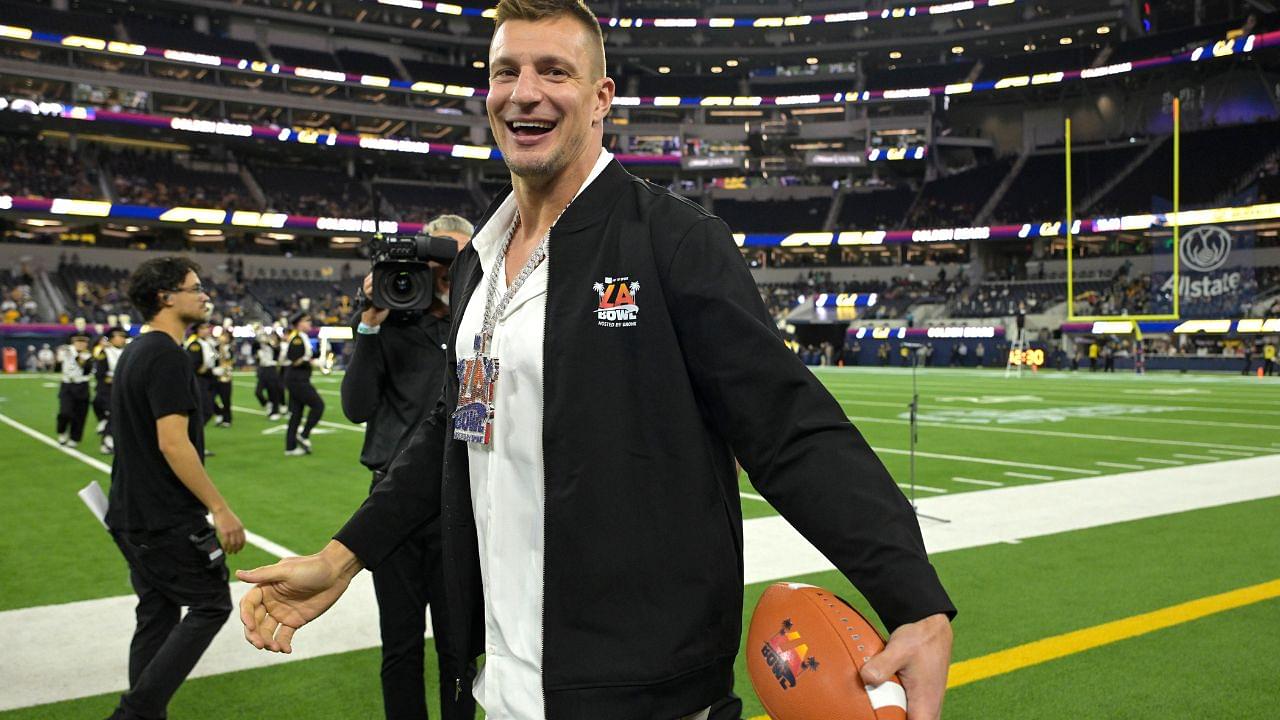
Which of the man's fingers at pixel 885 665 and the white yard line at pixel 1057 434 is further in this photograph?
the white yard line at pixel 1057 434

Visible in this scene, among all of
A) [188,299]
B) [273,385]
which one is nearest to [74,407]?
[273,385]

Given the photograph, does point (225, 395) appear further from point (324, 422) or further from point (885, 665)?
point (885, 665)

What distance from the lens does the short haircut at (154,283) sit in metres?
4.36

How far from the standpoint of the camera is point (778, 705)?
179 centimetres

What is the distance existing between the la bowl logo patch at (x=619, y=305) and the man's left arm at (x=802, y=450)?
0.22ft

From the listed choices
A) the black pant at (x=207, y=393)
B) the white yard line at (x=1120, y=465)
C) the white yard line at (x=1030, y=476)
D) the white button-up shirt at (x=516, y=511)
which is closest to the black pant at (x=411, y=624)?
the white button-up shirt at (x=516, y=511)

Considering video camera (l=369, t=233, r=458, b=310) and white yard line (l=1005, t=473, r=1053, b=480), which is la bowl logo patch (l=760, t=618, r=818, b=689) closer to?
video camera (l=369, t=233, r=458, b=310)

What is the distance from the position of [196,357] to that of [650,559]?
51.7ft

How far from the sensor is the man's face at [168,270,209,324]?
14.5 feet

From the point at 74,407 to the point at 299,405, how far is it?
152 inches

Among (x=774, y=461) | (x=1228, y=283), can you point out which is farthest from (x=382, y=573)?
(x=1228, y=283)

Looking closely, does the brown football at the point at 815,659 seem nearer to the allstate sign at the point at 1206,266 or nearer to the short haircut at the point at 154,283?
the short haircut at the point at 154,283

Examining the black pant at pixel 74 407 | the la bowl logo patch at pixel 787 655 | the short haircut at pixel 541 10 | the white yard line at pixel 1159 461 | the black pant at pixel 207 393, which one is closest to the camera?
the la bowl logo patch at pixel 787 655

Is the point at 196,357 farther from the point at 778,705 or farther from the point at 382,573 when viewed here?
the point at 778,705
